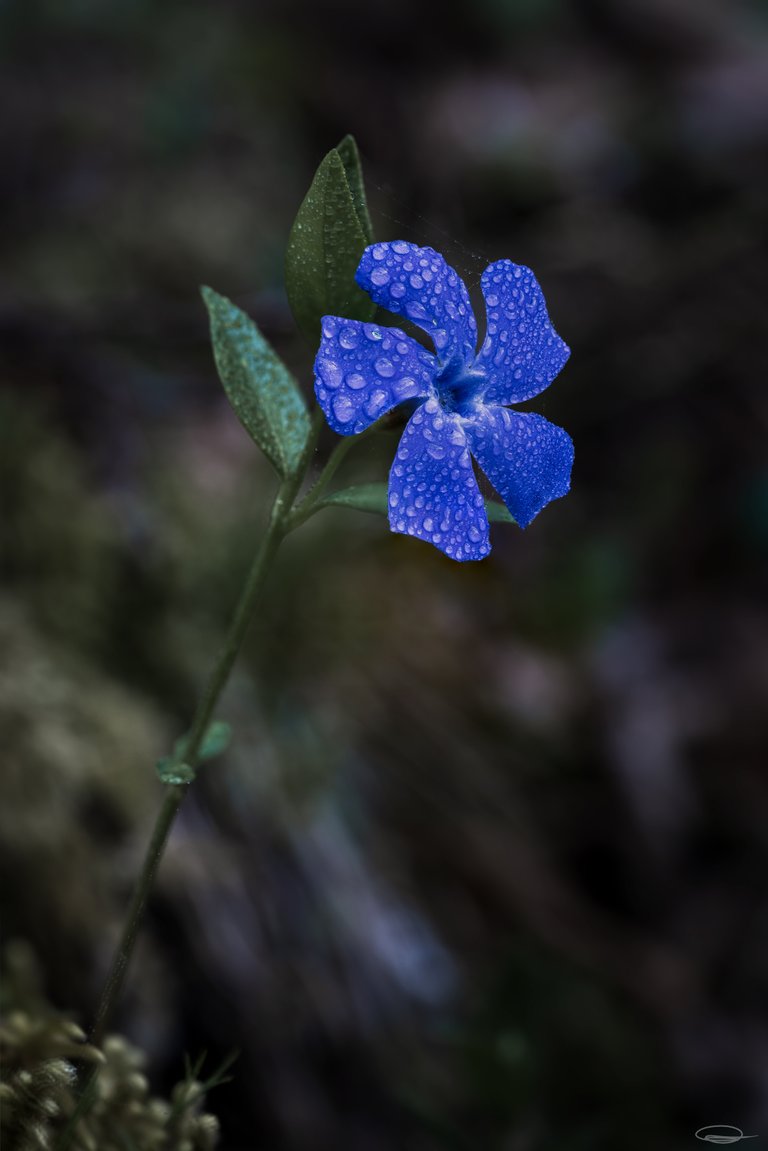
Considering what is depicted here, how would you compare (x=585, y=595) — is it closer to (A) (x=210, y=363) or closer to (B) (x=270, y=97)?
(A) (x=210, y=363)

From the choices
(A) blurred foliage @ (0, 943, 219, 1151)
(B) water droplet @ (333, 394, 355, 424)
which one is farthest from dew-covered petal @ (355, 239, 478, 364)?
(A) blurred foliage @ (0, 943, 219, 1151)

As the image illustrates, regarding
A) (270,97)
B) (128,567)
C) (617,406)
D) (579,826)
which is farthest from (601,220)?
(128,567)

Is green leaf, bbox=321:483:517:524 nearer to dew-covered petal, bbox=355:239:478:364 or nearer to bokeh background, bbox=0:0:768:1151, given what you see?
dew-covered petal, bbox=355:239:478:364

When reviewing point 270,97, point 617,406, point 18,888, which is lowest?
→ point 18,888

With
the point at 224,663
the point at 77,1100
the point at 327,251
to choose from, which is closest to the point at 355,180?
the point at 327,251

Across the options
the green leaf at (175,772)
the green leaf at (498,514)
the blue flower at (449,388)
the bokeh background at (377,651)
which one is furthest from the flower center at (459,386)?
the green leaf at (175,772)
